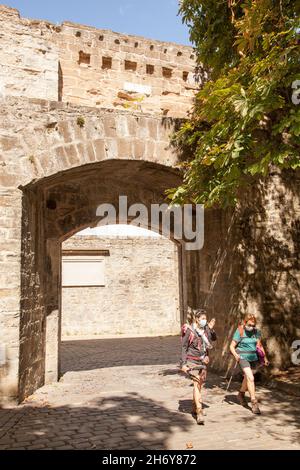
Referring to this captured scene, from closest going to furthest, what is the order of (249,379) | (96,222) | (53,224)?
(249,379) → (53,224) → (96,222)

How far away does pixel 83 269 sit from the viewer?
16.7m

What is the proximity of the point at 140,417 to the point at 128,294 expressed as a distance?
39.0 ft

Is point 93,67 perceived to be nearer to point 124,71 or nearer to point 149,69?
point 124,71

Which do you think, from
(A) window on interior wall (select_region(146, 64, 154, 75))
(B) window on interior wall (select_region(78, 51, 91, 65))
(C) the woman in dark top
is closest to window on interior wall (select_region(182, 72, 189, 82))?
(A) window on interior wall (select_region(146, 64, 154, 75))

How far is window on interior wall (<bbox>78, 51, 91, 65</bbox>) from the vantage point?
12.3m

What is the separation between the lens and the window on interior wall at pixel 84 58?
12265mm

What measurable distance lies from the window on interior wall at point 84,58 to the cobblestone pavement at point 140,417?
29.1ft

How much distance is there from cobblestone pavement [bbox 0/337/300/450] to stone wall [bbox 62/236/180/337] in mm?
8295

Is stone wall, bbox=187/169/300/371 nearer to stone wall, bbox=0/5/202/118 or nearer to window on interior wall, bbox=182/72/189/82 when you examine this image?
stone wall, bbox=0/5/202/118

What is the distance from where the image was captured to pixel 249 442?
409 centimetres

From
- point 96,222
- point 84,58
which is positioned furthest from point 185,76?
point 96,222

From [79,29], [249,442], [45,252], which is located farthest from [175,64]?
[249,442]

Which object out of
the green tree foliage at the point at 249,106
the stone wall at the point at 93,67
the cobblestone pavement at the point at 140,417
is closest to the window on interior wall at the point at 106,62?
the stone wall at the point at 93,67
